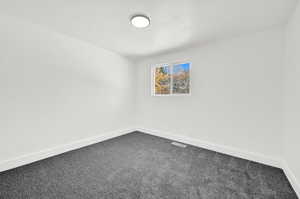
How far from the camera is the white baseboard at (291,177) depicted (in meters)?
1.34

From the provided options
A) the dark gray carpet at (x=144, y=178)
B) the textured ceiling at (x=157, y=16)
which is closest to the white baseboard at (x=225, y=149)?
the dark gray carpet at (x=144, y=178)

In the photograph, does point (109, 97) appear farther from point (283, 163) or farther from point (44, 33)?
point (283, 163)

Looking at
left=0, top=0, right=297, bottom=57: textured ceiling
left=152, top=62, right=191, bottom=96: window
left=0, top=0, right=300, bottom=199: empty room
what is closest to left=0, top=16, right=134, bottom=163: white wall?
left=0, top=0, right=300, bottom=199: empty room

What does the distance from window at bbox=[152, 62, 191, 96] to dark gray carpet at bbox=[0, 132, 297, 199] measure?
1507 millimetres

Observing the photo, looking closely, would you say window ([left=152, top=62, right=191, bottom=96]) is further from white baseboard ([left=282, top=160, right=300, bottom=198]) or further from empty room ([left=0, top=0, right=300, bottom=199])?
white baseboard ([left=282, top=160, right=300, bottom=198])

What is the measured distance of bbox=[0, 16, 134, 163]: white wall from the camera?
5.76 feet

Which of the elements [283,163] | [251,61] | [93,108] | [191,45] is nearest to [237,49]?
[251,61]

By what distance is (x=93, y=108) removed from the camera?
2783 mm

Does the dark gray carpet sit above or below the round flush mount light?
below

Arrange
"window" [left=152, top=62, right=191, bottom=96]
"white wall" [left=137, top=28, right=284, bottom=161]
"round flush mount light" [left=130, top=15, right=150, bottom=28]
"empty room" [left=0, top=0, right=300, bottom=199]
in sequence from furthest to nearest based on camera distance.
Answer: "window" [left=152, top=62, right=191, bottom=96] → "white wall" [left=137, top=28, right=284, bottom=161] → "round flush mount light" [left=130, top=15, right=150, bottom=28] → "empty room" [left=0, top=0, right=300, bottom=199]

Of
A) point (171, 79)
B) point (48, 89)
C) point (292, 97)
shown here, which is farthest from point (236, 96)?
point (48, 89)

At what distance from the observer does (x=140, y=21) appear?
1.77 m

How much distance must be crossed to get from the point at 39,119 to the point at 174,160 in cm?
241

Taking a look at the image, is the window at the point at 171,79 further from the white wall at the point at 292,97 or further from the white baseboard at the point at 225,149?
the white wall at the point at 292,97
